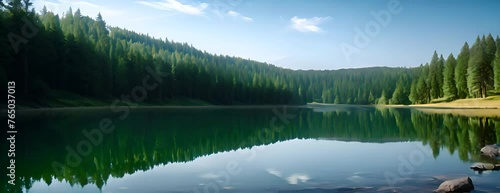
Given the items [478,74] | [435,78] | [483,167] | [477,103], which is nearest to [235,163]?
[483,167]

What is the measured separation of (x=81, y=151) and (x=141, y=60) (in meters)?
105

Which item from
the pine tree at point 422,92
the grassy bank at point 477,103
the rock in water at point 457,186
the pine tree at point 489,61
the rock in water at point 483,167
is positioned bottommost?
the rock in water at point 483,167

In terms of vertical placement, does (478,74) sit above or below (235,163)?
above

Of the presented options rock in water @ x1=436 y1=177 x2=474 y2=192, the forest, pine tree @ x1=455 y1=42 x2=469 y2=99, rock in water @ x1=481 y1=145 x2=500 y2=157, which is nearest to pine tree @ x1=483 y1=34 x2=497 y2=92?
the forest

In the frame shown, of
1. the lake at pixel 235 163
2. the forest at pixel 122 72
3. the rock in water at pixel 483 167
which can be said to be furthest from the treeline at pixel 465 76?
the rock in water at pixel 483 167

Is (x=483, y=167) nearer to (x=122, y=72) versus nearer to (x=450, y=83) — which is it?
(x=122, y=72)

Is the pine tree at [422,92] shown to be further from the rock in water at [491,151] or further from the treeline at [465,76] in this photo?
the rock in water at [491,151]

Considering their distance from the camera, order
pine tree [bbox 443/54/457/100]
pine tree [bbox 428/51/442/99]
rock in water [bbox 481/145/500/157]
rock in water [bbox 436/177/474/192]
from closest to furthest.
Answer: rock in water [bbox 436/177/474/192]
rock in water [bbox 481/145/500/157]
pine tree [bbox 443/54/457/100]
pine tree [bbox 428/51/442/99]

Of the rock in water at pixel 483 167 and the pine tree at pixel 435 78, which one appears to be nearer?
the rock in water at pixel 483 167

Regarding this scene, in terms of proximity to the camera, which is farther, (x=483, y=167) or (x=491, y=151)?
(x=491, y=151)

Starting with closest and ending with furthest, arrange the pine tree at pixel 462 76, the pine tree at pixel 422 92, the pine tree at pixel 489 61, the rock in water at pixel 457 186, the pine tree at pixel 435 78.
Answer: the rock in water at pixel 457 186
the pine tree at pixel 489 61
the pine tree at pixel 462 76
the pine tree at pixel 435 78
the pine tree at pixel 422 92

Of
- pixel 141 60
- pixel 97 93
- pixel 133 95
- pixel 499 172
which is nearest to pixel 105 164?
pixel 499 172

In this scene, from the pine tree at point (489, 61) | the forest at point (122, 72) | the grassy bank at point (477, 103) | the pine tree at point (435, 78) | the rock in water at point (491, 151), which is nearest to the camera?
Answer: the rock in water at point (491, 151)

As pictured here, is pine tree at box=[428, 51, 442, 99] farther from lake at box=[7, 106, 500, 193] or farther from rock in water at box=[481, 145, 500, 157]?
rock in water at box=[481, 145, 500, 157]
